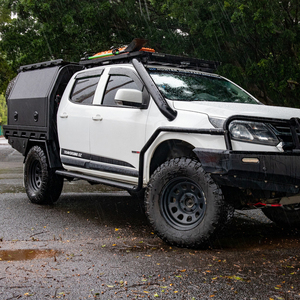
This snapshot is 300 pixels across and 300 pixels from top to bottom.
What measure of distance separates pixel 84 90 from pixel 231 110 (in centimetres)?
255

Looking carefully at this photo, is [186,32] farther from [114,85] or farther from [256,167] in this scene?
[256,167]

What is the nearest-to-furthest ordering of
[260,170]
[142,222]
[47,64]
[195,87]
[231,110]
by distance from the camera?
[260,170]
[231,110]
[195,87]
[142,222]
[47,64]

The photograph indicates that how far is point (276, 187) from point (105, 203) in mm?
3928

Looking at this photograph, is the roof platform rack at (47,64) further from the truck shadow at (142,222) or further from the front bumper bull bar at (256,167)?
the front bumper bull bar at (256,167)

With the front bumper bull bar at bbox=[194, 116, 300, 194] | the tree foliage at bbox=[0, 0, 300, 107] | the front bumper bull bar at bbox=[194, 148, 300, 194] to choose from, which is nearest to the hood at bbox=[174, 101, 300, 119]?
the front bumper bull bar at bbox=[194, 116, 300, 194]

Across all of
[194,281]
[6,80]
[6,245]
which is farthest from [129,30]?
[6,80]

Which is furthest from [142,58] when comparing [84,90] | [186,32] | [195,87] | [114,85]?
[186,32]

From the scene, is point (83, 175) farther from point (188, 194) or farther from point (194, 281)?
point (194, 281)

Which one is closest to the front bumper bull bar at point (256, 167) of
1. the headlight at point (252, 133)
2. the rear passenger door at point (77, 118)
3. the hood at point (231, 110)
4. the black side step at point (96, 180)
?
the headlight at point (252, 133)

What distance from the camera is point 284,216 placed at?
19.1 feet

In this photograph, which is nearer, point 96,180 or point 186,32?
point 96,180

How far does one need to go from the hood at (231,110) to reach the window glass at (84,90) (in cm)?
163

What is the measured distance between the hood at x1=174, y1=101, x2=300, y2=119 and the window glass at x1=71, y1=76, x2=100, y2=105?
1635mm

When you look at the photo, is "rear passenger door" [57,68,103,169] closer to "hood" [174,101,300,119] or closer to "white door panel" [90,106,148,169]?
"white door panel" [90,106,148,169]
